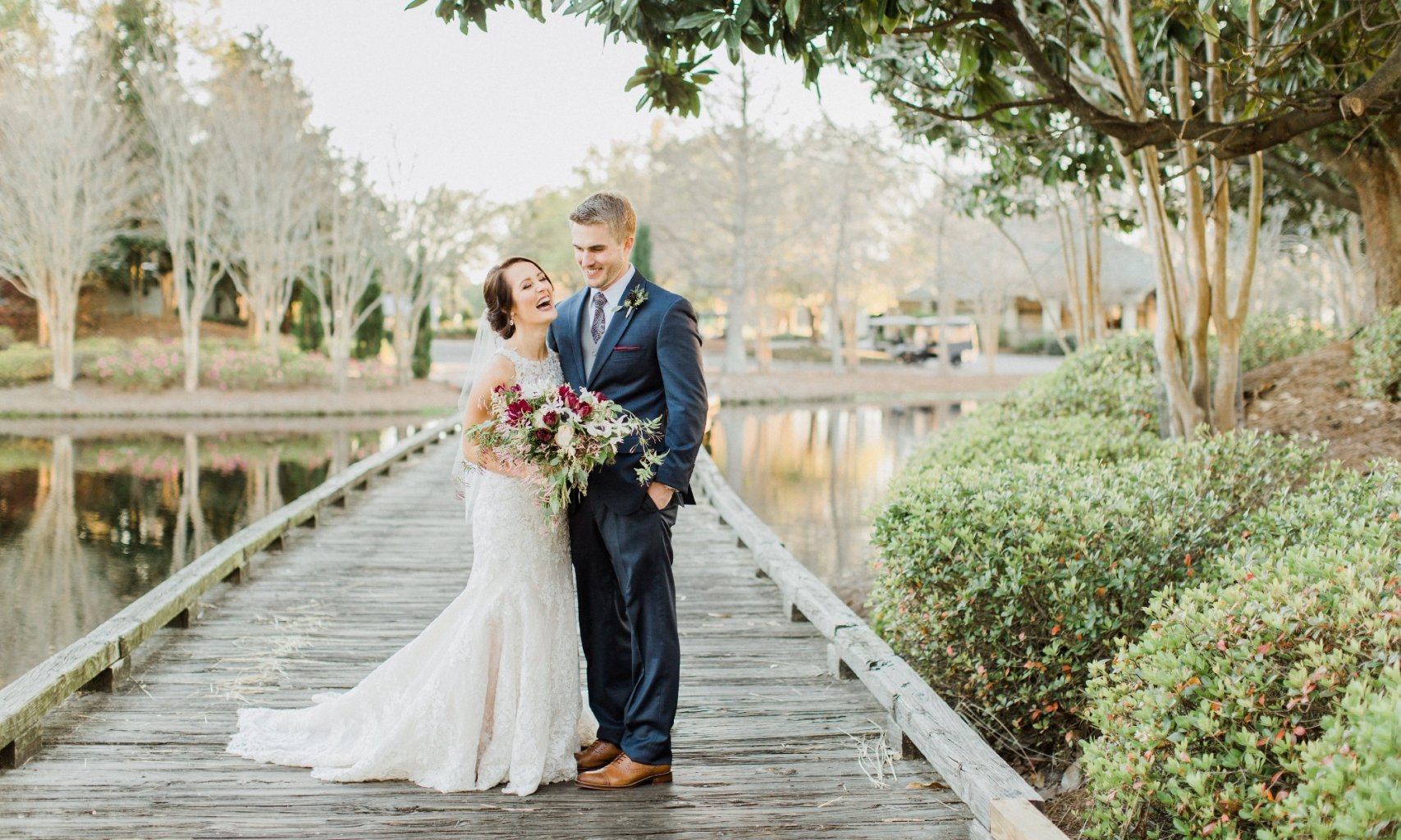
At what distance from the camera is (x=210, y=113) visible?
2655 centimetres

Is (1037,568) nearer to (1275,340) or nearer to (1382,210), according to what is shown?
(1382,210)

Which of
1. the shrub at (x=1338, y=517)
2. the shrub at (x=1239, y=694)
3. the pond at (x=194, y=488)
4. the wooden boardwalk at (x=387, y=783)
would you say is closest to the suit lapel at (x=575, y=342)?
the wooden boardwalk at (x=387, y=783)

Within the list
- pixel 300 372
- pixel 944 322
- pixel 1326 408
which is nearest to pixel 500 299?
pixel 1326 408

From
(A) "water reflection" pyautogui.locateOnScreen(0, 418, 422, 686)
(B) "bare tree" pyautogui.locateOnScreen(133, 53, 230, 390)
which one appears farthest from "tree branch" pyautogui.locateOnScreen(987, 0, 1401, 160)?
(B) "bare tree" pyautogui.locateOnScreen(133, 53, 230, 390)

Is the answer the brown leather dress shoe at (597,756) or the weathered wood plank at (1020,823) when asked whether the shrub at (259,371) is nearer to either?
the brown leather dress shoe at (597,756)

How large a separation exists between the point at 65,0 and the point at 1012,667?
33.2m

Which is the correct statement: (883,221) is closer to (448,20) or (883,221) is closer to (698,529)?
(698,529)

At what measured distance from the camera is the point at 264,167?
25500mm

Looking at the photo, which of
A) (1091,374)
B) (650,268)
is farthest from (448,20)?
(650,268)

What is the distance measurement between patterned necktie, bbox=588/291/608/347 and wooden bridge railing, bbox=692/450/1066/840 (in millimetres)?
1777

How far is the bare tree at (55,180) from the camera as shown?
79.0 feet

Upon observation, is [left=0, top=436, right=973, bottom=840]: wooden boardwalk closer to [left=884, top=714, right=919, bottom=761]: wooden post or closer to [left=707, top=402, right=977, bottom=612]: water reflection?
[left=884, top=714, right=919, bottom=761]: wooden post

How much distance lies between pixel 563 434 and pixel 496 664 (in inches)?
35.8

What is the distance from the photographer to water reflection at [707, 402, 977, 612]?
11.5 metres
